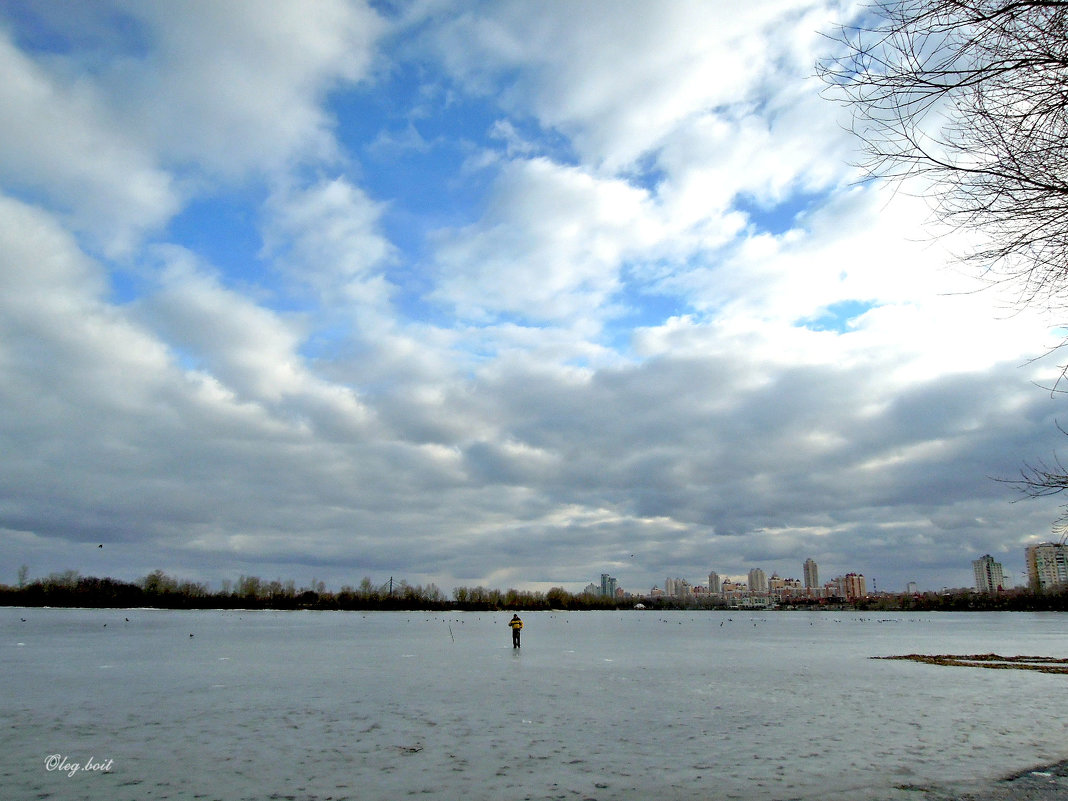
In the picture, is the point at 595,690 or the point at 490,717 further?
the point at 595,690

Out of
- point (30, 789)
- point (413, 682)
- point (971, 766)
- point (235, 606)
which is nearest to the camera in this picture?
point (30, 789)

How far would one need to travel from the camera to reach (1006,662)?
30562mm

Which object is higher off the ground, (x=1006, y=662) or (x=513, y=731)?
(x=513, y=731)

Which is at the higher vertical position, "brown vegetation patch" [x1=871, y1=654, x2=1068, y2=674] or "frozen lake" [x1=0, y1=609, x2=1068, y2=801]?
"frozen lake" [x1=0, y1=609, x2=1068, y2=801]

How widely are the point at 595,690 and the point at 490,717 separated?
223 inches

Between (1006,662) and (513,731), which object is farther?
(1006,662)

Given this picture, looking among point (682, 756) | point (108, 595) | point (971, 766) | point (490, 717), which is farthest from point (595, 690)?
point (108, 595)

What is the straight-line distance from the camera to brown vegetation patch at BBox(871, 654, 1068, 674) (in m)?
27.3

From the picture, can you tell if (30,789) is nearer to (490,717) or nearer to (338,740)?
(338,740)

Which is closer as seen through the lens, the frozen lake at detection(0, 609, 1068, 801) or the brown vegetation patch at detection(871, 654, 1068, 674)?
the frozen lake at detection(0, 609, 1068, 801)

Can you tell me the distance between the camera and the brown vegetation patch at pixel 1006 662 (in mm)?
27328

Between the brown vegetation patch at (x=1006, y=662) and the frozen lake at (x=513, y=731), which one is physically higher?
the frozen lake at (x=513, y=731)

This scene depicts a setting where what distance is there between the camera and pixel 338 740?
12.5 m

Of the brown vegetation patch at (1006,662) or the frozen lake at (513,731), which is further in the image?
the brown vegetation patch at (1006,662)
